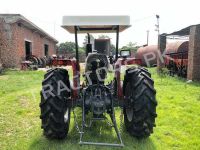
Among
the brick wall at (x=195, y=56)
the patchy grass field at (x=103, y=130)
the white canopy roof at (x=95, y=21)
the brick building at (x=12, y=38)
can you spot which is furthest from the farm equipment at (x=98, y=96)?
the brick building at (x=12, y=38)

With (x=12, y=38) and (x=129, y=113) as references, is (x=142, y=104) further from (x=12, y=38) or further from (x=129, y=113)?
(x=12, y=38)

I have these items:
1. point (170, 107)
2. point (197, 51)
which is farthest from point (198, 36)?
point (170, 107)

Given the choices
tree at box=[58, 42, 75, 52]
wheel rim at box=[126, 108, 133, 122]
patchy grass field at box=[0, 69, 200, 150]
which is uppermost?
tree at box=[58, 42, 75, 52]

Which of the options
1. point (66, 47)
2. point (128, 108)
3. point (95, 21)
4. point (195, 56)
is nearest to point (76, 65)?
point (95, 21)

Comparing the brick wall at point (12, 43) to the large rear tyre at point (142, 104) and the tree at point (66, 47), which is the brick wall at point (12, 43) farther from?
the tree at point (66, 47)

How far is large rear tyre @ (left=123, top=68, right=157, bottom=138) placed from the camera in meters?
4.25

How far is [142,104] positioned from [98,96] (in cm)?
77

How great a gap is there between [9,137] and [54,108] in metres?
1.17

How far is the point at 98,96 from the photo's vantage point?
454 cm

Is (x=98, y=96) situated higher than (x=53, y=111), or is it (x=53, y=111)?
(x=98, y=96)

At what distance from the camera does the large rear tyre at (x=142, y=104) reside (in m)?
4.25

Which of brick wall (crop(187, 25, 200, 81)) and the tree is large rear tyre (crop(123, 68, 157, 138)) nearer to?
brick wall (crop(187, 25, 200, 81))

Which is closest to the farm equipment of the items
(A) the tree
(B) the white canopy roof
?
(B) the white canopy roof

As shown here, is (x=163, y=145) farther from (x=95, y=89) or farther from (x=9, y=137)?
(x=9, y=137)
